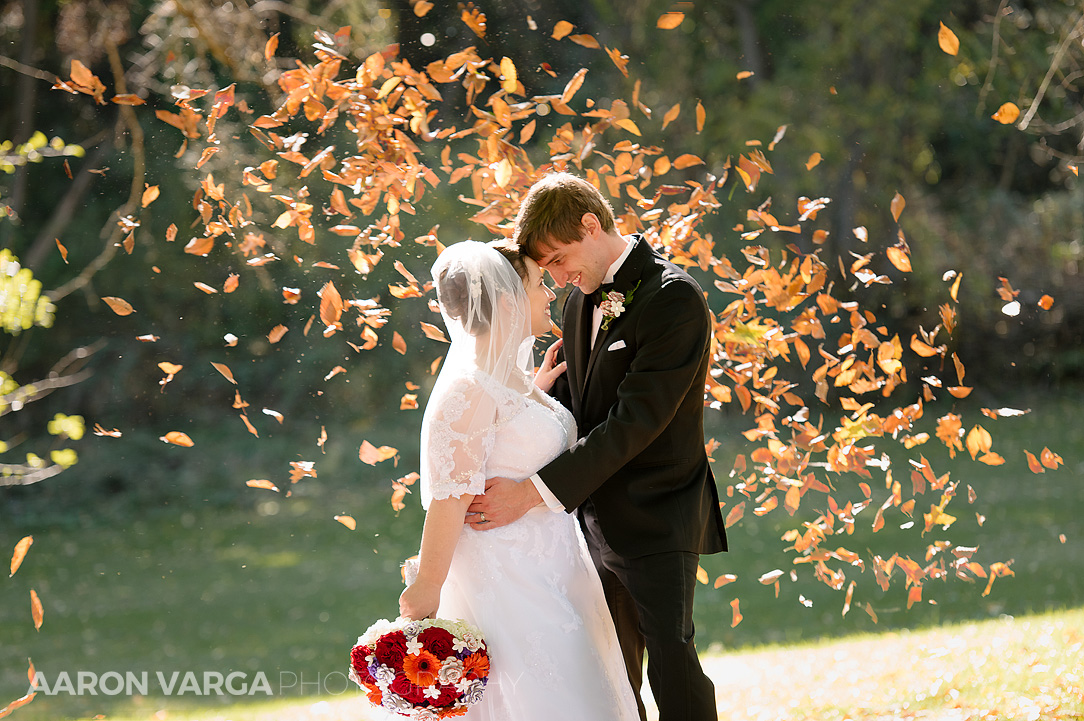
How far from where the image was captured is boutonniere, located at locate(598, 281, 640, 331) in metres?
3.12

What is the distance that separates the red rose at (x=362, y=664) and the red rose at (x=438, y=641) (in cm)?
15

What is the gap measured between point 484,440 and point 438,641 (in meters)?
0.55

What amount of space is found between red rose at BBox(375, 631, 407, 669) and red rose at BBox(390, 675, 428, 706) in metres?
0.04

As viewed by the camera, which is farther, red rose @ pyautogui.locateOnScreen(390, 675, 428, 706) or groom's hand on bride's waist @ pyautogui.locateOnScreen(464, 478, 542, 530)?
groom's hand on bride's waist @ pyautogui.locateOnScreen(464, 478, 542, 530)

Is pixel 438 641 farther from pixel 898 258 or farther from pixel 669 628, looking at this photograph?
pixel 898 258

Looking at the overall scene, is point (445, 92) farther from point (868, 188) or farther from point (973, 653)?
point (973, 653)

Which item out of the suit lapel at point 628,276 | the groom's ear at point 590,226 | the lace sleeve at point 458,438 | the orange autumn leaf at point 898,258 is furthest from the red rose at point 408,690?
the orange autumn leaf at point 898,258

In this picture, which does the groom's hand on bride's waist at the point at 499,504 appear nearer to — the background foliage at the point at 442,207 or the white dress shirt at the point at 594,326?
the white dress shirt at the point at 594,326

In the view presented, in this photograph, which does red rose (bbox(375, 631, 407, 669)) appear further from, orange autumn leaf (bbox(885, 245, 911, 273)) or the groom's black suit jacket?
orange autumn leaf (bbox(885, 245, 911, 273))

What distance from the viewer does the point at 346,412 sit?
1349cm

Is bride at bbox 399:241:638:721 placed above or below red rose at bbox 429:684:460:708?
above

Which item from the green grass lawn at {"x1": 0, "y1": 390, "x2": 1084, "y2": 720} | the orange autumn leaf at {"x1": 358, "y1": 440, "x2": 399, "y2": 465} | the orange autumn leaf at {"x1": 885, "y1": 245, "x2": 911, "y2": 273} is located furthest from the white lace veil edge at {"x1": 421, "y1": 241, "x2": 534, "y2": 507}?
the green grass lawn at {"x1": 0, "y1": 390, "x2": 1084, "y2": 720}

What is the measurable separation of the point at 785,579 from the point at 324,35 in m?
7.97

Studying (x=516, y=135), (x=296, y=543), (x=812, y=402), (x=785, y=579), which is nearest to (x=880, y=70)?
(x=812, y=402)
